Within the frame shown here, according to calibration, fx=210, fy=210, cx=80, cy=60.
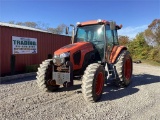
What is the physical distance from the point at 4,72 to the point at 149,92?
253 inches

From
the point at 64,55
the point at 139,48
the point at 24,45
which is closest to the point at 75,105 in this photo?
the point at 64,55

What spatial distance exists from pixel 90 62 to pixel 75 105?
187 centimetres

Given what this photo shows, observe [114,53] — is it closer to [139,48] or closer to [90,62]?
[90,62]

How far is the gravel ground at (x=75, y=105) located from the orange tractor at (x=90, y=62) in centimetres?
38

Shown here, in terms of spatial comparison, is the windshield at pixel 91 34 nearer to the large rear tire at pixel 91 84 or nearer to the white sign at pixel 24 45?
the large rear tire at pixel 91 84

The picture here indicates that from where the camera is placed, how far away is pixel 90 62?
675 centimetres

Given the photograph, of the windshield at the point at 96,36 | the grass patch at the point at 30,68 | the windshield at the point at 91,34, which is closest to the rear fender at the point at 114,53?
the windshield at the point at 96,36

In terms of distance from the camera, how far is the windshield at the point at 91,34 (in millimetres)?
6977

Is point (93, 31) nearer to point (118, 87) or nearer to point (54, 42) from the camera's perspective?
point (118, 87)

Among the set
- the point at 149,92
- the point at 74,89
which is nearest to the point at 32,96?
the point at 74,89

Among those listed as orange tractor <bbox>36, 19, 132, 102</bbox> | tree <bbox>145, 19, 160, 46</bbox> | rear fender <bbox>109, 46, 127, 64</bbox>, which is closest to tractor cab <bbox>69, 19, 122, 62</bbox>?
orange tractor <bbox>36, 19, 132, 102</bbox>

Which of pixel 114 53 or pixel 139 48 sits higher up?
pixel 139 48

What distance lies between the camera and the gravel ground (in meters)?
4.55

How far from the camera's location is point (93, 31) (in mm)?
7113
